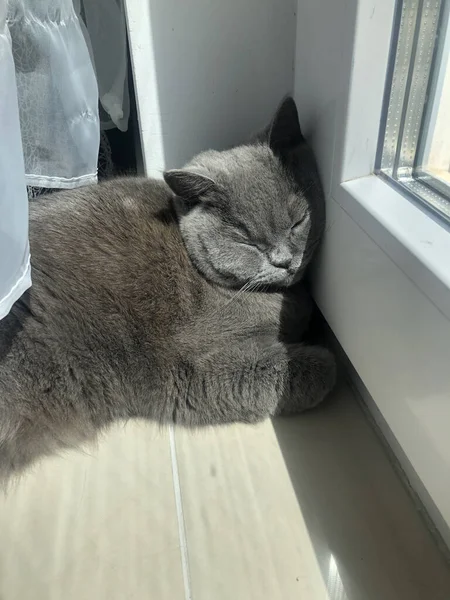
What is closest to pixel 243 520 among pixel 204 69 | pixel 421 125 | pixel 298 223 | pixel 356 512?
pixel 356 512

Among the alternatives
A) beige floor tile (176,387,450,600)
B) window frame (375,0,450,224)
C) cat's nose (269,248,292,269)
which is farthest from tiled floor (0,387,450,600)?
window frame (375,0,450,224)

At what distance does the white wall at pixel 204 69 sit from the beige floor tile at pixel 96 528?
678 millimetres

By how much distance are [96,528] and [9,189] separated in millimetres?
496

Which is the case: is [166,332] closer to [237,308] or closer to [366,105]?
[237,308]

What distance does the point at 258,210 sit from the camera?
3.06ft

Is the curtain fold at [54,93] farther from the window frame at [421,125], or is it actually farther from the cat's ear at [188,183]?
the window frame at [421,125]

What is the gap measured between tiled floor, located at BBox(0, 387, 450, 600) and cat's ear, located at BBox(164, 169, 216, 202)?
442 mm

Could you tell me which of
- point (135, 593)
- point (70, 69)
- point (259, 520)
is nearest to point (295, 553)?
point (259, 520)

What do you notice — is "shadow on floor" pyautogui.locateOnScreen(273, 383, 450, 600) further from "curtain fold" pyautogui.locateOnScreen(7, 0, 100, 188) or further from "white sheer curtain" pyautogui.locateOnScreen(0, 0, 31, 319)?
"curtain fold" pyautogui.locateOnScreen(7, 0, 100, 188)

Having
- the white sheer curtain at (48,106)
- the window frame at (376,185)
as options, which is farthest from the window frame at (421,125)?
the white sheer curtain at (48,106)

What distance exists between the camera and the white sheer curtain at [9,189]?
615mm

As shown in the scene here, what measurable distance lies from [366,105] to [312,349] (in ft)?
1.48

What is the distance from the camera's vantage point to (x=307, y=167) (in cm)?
94

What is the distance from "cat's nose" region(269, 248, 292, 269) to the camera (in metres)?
0.93
